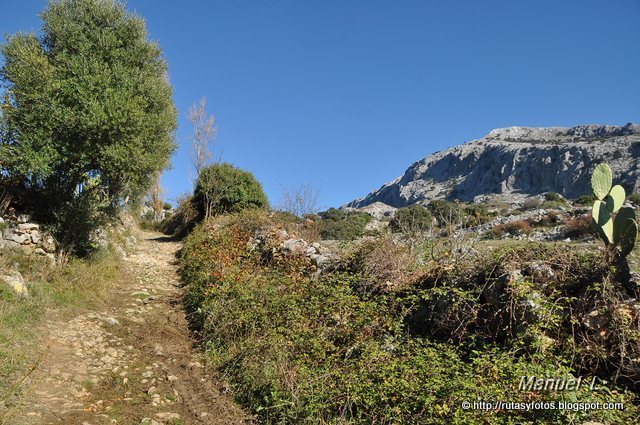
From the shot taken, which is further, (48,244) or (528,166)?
(528,166)

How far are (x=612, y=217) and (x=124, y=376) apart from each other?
7942 millimetres

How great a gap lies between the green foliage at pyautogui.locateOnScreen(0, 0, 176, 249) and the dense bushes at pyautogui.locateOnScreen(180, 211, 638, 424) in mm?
4847

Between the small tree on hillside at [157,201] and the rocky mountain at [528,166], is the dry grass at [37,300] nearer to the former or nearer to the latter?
the small tree on hillside at [157,201]

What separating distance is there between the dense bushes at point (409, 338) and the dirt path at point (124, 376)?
18.3 inches

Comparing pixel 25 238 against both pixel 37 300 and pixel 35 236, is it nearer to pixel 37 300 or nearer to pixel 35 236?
pixel 35 236

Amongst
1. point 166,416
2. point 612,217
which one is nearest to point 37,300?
A: point 166,416

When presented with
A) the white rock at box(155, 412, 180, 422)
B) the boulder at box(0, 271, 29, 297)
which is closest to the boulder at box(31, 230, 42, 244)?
the boulder at box(0, 271, 29, 297)

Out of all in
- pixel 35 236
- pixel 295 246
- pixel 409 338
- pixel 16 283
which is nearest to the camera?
pixel 409 338

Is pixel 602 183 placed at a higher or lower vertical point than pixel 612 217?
higher

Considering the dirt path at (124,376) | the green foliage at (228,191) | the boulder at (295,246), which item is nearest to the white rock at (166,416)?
the dirt path at (124,376)

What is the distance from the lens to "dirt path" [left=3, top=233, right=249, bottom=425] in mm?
4453

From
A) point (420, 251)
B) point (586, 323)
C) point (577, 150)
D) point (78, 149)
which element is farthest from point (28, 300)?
point (577, 150)

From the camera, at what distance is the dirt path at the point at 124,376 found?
4.45m

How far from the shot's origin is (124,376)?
5.43 meters
